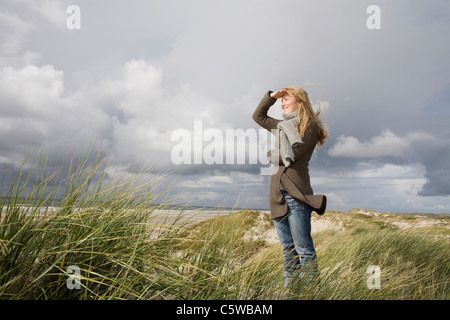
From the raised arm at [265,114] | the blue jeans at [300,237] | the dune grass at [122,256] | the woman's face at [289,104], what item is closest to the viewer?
the dune grass at [122,256]

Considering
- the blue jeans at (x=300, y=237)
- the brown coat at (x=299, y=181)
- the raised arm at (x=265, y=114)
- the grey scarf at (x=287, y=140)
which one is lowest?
the blue jeans at (x=300, y=237)

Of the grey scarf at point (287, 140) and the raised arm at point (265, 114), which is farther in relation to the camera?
the raised arm at point (265, 114)

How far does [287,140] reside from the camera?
3.15 meters

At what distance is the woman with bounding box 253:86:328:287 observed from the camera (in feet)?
9.70

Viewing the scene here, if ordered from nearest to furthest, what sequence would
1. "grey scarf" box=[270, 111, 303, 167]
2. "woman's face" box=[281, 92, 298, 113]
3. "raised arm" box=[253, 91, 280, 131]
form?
"grey scarf" box=[270, 111, 303, 167] → "woman's face" box=[281, 92, 298, 113] → "raised arm" box=[253, 91, 280, 131]

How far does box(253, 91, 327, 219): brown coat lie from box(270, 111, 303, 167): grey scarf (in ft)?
0.23

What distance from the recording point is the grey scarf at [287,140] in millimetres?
3055

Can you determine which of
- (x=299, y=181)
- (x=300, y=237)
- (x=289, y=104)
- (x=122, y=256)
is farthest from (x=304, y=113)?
(x=122, y=256)

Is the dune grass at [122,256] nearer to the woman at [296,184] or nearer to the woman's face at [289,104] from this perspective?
the woman at [296,184]

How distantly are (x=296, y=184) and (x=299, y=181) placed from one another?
5 centimetres

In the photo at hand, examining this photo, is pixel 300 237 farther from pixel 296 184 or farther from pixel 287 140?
pixel 287 140

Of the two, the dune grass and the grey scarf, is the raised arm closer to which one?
the grey scarf

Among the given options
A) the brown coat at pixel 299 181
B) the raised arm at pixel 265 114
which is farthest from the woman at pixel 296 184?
the raised arm at pixel 265 114

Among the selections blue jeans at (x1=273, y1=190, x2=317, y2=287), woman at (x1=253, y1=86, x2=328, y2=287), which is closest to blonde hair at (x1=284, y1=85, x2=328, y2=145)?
woman at (x1=253, y1=86, x2=328, y2=287)
